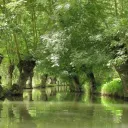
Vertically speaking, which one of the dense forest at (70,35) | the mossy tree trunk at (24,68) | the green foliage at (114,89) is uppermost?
the dense forest at (70,35)

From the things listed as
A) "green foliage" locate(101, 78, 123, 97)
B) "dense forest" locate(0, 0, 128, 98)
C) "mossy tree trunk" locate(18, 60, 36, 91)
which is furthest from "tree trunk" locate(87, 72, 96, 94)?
"mossy tree trunk" locate(18, 60, 36, 91)

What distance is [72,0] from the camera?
18141mm

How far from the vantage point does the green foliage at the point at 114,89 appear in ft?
95.2

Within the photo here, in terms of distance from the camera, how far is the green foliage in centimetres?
2903

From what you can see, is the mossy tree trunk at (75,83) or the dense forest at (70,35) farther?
the mossy tree trunk at (75,83)

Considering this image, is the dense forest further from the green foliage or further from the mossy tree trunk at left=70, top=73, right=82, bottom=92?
the mossy tree trunk at left=70, top=73, right=82, bottom=92

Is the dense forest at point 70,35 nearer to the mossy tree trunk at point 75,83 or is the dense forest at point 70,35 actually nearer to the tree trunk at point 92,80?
the tree trunk at point 92,80

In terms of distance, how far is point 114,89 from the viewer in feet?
100

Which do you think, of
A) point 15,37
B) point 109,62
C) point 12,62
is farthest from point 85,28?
point 12,62

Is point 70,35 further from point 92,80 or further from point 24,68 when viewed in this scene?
point 92,80

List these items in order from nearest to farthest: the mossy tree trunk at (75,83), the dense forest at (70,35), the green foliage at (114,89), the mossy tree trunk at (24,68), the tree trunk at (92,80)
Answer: the dense forest at (70,35) < the green foliage at (114,89) < the mossy tree trunk at (24,68) < the tree trunk at (92,80) < the mossy tree trunk at (75,83)

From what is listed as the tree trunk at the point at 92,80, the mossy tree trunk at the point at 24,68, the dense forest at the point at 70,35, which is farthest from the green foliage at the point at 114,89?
the mossy tree trunk at the point at 24,68

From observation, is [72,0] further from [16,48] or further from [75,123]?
[16,48]

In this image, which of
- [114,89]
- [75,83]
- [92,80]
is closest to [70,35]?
[114,89]
